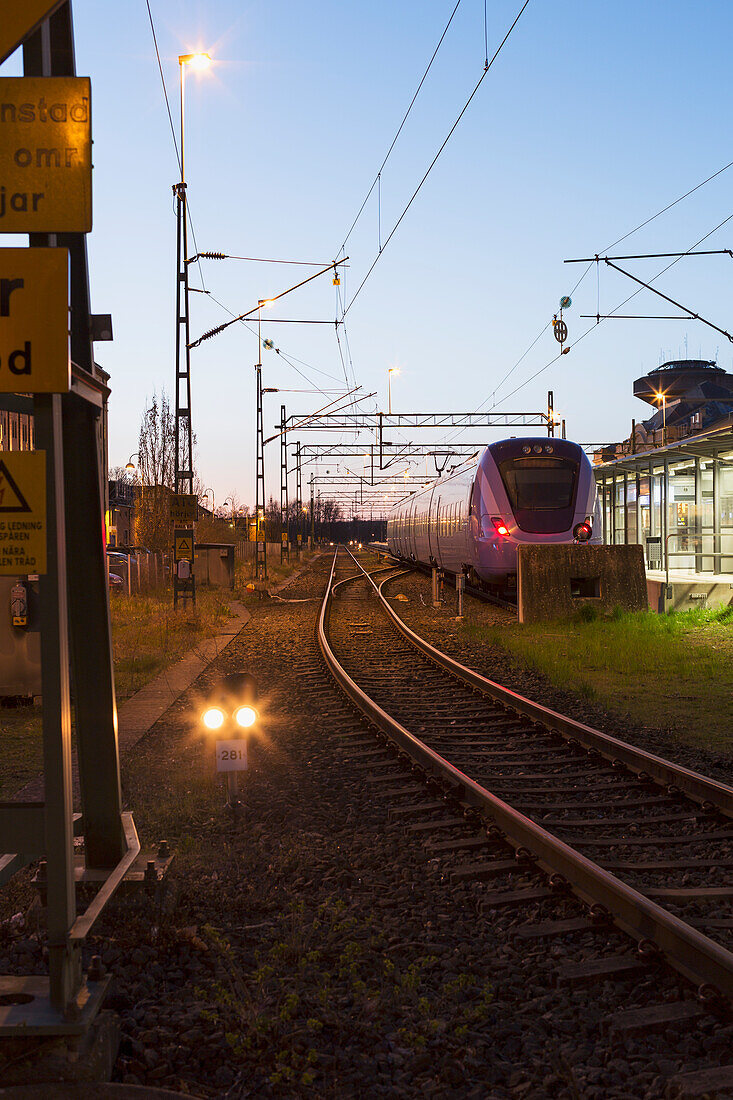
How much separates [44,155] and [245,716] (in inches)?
162

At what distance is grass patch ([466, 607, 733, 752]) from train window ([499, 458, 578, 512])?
9.07 feet

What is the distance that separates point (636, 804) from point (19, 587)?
6241 millimetres

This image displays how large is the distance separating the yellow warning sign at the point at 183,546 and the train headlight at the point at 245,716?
14.0 meters

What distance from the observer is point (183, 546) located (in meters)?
20.2

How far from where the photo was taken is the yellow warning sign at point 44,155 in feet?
10.3

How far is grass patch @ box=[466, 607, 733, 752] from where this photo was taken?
9.30 metres

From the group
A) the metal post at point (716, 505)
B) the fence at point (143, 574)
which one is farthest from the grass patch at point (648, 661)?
the fence at point (143, 574)

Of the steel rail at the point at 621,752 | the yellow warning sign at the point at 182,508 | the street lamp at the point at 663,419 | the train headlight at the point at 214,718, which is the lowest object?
the steel rail at the point at 621,752

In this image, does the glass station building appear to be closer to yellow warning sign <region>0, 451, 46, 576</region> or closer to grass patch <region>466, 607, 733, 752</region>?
grass patch <region>466, 607, 733, 752</region>

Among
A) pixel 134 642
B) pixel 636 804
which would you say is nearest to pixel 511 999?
pixel 636 804

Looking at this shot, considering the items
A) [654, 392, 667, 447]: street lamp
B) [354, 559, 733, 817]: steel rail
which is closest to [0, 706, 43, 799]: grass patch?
[354, 559, 733, 817]: steel rail

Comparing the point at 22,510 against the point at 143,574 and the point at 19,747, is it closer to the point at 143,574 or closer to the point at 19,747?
the point at 19,747

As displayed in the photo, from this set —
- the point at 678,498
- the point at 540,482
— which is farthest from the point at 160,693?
the point at 678,498

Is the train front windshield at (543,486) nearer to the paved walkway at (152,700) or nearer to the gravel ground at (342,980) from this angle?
the paved walkway at (152,700)
